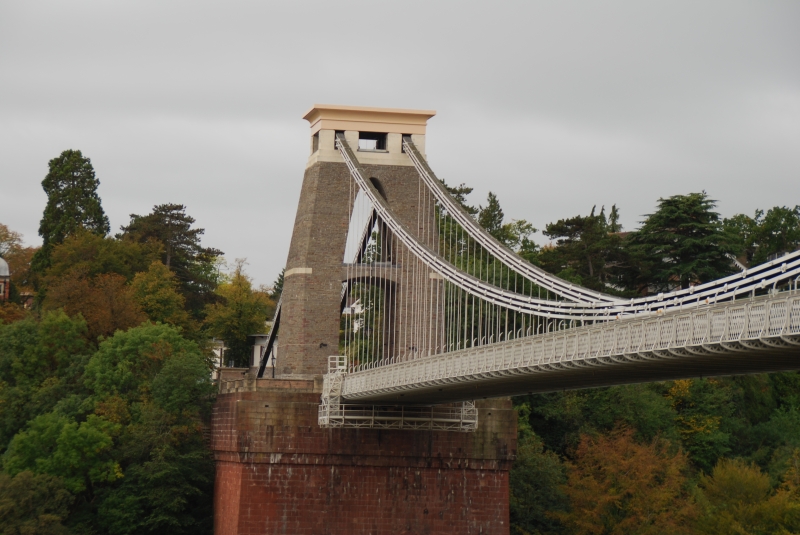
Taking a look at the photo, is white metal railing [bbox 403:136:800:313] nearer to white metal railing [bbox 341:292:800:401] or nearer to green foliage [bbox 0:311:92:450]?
white metal railing [bbox 341:292:800:401]

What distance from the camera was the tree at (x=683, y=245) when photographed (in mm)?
59031

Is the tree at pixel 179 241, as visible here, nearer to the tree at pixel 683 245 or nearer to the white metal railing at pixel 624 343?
the tree at pixel 683 245

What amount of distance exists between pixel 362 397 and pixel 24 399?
1403 cm

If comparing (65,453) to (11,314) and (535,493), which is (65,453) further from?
(535,493)

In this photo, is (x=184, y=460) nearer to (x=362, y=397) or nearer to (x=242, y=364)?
(x=362, y=397)

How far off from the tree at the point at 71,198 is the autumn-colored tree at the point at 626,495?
28.7 metres

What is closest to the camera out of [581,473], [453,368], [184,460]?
[453,368]

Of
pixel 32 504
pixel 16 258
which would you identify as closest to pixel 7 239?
pixel 16 258

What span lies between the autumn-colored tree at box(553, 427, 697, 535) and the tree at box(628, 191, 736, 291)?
12338 mm

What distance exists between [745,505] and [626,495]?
3.89 m

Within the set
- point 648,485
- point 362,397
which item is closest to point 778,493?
point 648,485

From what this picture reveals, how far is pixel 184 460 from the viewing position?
44406 millimetres

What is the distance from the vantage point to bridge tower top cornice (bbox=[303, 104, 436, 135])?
4606 cm

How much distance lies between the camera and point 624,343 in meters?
26.1
